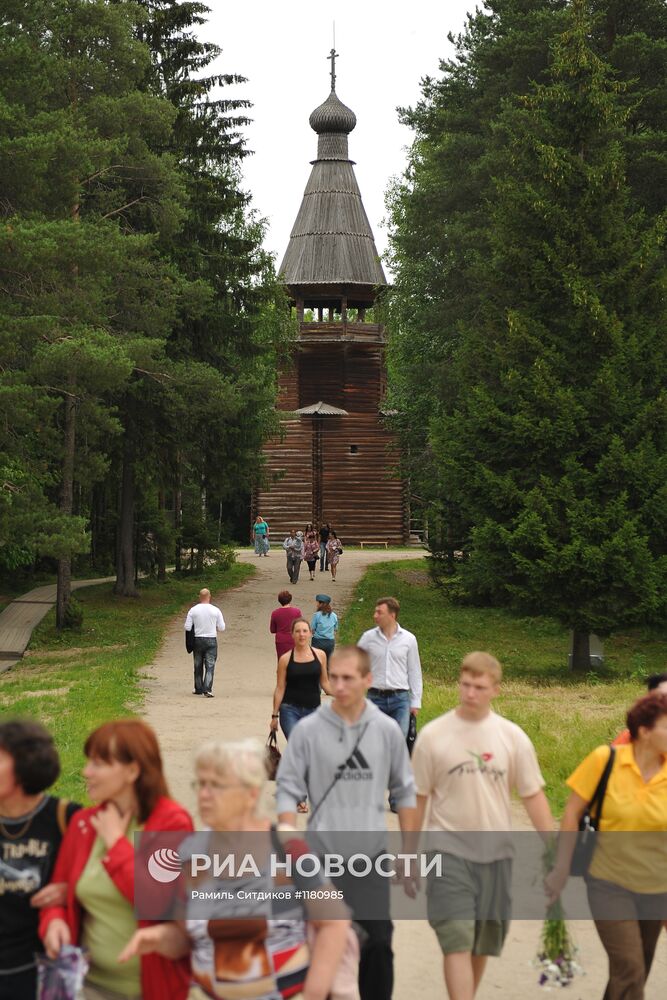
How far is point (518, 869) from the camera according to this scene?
975cm

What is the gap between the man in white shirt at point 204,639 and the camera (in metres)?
19.1

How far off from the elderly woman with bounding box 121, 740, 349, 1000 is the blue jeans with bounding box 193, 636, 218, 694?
14819 mm

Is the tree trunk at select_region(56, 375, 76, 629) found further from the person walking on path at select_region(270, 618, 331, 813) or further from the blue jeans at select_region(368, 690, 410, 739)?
the blue jeans at select_region(368, 690, 410, 739)

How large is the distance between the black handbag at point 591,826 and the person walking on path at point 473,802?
163 millimetres

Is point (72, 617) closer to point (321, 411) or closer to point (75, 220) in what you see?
point (75, 220)

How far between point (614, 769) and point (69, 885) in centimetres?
270

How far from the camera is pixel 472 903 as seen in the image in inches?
237

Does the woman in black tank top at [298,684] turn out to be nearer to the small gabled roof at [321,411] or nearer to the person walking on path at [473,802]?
the person walking on path at [473,802]

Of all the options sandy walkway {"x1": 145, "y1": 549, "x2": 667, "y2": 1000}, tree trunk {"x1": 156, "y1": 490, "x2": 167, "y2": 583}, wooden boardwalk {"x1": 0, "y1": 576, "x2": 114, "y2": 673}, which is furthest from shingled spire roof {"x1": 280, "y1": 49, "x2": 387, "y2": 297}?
wooden boardwalk {"x1": 0, "y1": 576, "x2": 114, "y2": 673}

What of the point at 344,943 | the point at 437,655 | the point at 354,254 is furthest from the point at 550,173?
the point at 354,254

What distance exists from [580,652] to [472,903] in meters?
19.3

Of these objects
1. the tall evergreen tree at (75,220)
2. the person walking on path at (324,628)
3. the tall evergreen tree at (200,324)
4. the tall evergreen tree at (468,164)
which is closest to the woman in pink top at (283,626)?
the person walking on path at (324,628)

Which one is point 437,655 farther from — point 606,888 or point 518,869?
point 606,888

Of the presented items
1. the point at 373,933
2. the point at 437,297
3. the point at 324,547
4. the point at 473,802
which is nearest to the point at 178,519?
the point at 324,547
